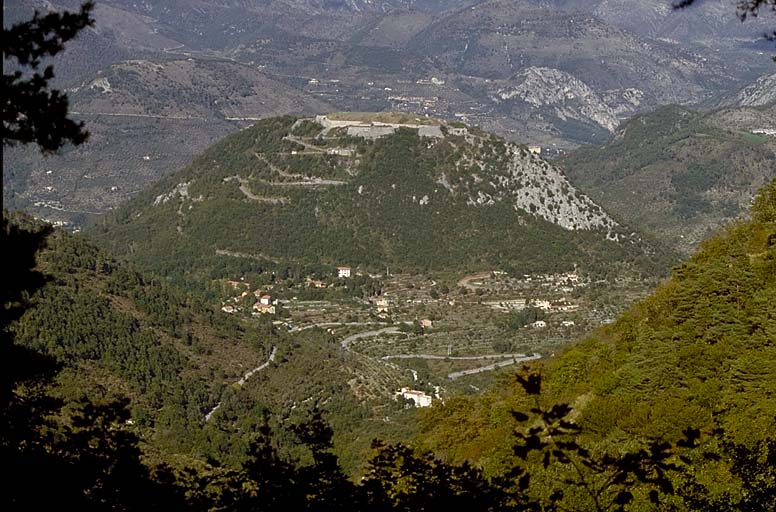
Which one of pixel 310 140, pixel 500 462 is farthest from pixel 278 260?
pixel 500 462

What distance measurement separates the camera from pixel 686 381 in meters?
23.7

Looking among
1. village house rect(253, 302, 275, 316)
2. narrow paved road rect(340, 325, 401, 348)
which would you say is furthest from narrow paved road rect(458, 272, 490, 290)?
village house rect(253, 302, 275, 316)

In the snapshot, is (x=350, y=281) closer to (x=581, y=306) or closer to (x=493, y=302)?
(x=493, y=302)

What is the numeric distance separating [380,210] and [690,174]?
318ft

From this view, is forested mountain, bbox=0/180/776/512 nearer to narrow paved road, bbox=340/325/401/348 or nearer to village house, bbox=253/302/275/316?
narrow paved road, bbox=340/325/401/348

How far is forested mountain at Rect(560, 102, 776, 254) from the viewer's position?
156500mm

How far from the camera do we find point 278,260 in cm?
9475

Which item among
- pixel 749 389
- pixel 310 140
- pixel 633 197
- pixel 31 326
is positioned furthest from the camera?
pixel 633 197

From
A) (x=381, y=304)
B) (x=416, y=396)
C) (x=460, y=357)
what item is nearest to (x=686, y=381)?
(x=416, y=396)

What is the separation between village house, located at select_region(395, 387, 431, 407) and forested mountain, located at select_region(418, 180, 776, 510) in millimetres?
18769

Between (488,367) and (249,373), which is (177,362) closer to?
(249,373)

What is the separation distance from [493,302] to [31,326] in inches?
1945

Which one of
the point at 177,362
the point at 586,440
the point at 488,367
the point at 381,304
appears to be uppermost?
the point at 586,440

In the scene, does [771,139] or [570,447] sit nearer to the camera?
[570,447]
